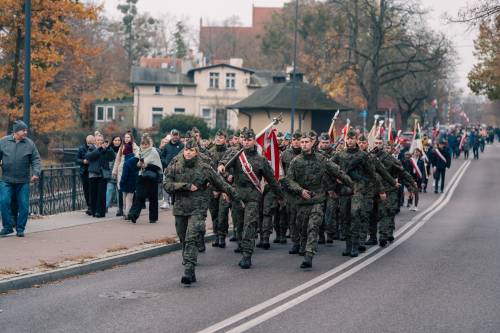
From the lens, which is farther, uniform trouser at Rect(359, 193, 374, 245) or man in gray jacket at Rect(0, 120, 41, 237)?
man in gray jacket at Rect(0, 120, 41, 237)

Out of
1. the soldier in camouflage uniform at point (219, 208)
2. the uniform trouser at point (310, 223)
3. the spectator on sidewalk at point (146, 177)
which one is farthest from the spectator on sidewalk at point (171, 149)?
the uniform trouser at point (310, 223)

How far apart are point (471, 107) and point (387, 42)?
136m

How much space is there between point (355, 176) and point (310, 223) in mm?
2083

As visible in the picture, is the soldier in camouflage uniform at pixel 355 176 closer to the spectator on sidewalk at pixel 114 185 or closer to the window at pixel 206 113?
the spectator on sidewalk at pixel 114 185

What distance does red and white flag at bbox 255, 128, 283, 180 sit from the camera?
581 inches

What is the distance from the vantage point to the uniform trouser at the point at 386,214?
15.4 m

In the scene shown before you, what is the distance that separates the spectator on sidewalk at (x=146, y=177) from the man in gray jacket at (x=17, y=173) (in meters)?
2.82

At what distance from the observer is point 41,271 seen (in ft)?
36.9

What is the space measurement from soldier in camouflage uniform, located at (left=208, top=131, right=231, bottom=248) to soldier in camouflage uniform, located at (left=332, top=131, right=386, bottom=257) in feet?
6.71

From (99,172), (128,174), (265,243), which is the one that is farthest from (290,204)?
(99,172)

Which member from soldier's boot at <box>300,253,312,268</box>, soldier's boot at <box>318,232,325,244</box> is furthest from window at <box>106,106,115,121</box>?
soldier's boot at <box>300,253,312,268</box>

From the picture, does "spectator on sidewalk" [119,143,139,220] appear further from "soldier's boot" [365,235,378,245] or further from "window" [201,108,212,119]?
"window" [201,108,212,119]

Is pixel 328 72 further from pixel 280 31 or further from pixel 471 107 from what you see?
pixel 471 107

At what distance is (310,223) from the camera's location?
12.6 metres
